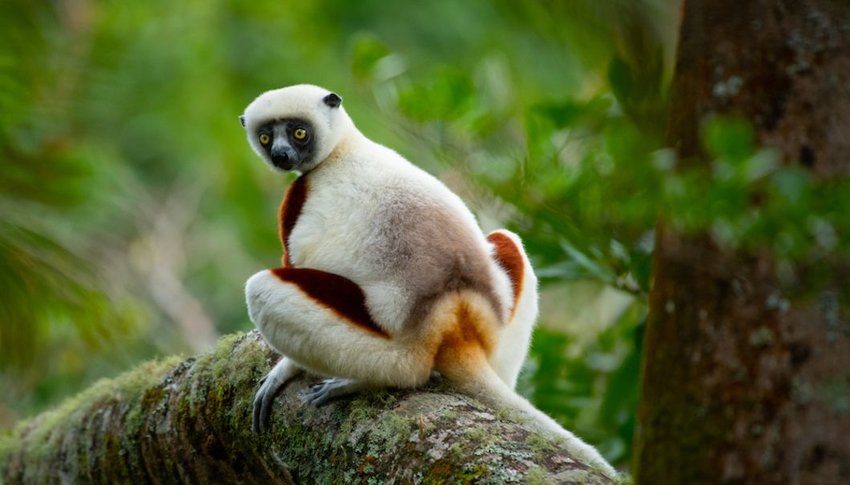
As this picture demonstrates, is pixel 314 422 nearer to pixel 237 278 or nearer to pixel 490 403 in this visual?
pixel 490 403

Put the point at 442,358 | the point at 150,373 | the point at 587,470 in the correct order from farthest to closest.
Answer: the point at 150,373 < the point at 442,358 < the point at 587,470

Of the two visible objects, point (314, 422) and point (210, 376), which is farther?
point (210, 376)

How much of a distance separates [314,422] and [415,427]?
1.93ft

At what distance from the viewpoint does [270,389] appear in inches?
155

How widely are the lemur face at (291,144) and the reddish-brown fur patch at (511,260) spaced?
3.27 feet

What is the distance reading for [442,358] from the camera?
3.82 meters

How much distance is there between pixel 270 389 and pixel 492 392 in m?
0.94

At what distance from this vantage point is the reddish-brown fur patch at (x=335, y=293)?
12.7ft

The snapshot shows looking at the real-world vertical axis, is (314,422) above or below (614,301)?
above

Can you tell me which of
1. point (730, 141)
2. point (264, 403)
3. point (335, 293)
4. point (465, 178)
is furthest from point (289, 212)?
point (730, 141)

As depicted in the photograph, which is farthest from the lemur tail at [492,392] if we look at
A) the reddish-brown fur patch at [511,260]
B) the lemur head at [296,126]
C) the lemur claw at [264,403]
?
the lemur head at [296,126]

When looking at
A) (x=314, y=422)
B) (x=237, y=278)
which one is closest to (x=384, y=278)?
(x=314, y=422)

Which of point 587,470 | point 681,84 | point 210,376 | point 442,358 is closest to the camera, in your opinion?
point 681,84

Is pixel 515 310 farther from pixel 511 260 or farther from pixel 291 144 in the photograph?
pixel 291 144
